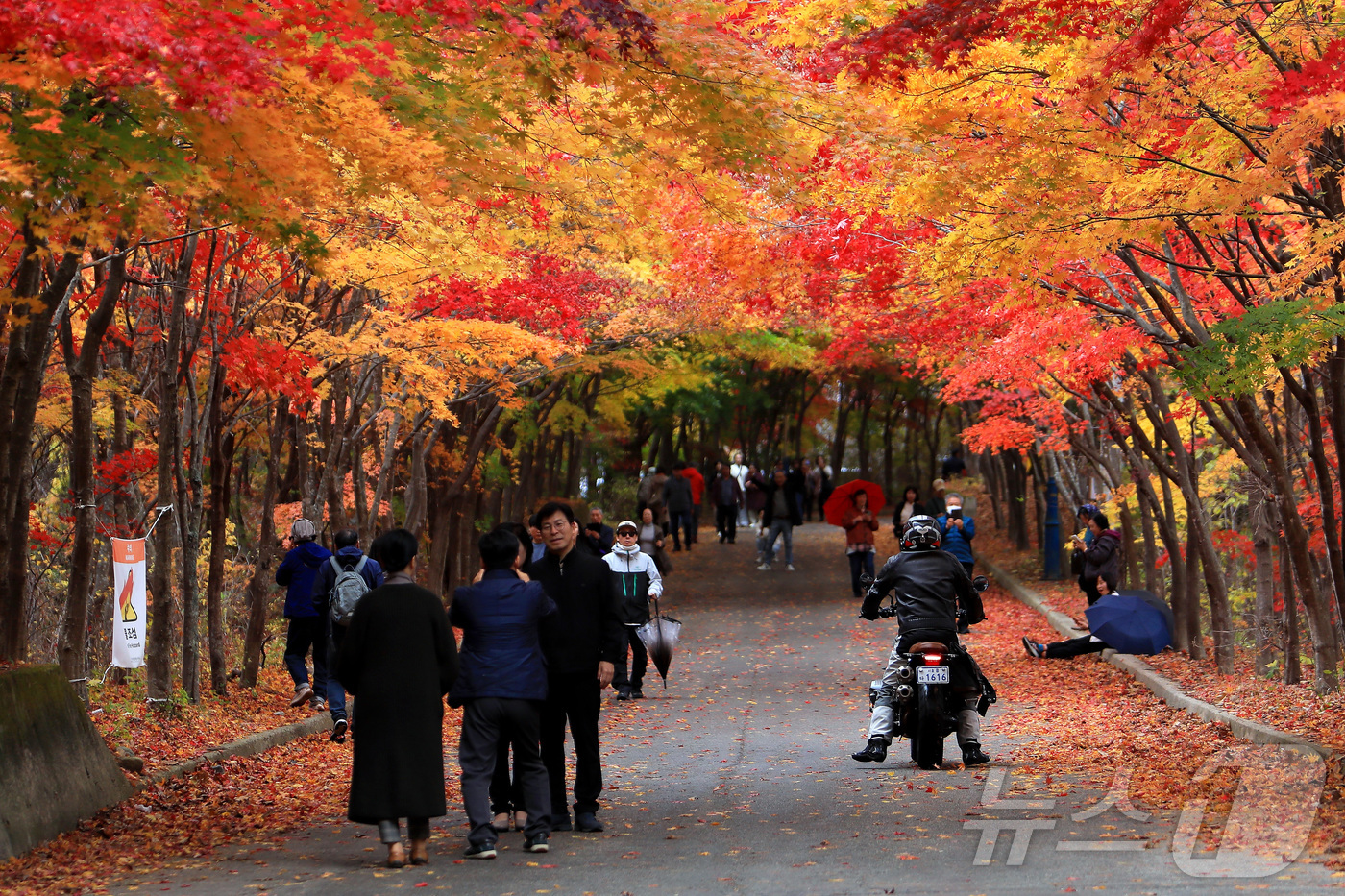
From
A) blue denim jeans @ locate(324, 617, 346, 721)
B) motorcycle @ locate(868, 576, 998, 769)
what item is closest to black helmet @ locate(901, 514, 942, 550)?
motorcycle @ locate(868, 576, 998, 769)

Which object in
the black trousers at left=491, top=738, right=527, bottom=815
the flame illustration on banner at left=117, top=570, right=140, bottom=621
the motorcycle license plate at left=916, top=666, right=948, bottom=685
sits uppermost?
the flame illustration on banner at left=117, top=570, right=140, bottom=621

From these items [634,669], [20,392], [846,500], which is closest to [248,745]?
[20,392]

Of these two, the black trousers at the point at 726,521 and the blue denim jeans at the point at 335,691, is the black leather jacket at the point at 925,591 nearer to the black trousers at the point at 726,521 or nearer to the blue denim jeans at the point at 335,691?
the blue denim jeans at the point at 335,691

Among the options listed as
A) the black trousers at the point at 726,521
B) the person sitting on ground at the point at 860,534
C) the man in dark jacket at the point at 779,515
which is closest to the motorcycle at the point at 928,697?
the person sitting on ground at the point at 860,534

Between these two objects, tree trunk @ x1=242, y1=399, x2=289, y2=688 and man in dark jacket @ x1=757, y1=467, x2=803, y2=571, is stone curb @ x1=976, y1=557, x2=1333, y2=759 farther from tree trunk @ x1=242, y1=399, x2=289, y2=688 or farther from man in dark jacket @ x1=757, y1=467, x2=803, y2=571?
tree trunk @ x1=242, y1=399, x2=289, y2=688

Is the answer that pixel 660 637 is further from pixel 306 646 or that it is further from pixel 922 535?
pixel 922 535

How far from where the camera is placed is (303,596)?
12.0 meters

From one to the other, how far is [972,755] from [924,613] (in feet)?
3.48

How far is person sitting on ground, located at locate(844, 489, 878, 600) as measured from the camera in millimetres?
21812

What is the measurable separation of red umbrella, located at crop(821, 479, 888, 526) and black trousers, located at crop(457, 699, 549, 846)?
15.5 m

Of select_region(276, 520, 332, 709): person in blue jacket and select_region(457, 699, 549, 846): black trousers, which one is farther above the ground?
select_region(276, 520, 332, 709): person in blue jacket

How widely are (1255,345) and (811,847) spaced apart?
166 inches

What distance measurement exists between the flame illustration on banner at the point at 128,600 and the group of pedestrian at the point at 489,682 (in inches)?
162

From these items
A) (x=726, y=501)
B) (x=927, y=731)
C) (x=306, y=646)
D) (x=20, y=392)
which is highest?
(x=20, y=392)
